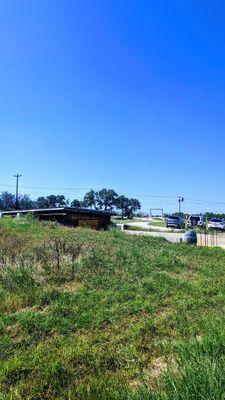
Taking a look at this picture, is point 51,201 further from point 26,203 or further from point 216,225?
point 216,225

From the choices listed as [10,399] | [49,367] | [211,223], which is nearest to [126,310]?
[49,367]

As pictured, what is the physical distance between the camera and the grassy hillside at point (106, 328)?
4488 mm

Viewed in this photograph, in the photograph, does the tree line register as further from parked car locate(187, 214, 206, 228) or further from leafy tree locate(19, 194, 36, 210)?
parked car locate(187, 214, 206, 228)

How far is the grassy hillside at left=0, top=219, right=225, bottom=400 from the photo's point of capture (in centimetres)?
449

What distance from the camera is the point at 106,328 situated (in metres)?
6.91

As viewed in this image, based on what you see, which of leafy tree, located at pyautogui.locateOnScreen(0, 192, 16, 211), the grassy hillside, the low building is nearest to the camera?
the grassy hillside

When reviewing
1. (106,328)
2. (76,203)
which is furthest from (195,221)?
(106,328)

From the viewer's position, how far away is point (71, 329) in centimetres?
673

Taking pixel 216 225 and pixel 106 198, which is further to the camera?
pixel 106 198

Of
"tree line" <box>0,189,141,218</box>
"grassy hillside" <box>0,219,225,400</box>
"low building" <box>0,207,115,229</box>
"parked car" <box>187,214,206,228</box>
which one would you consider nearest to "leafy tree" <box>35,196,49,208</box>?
"tree line" <box>0,189,141,218</box>

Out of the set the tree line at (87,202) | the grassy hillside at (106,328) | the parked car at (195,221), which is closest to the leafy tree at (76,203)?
the tree line at (87,202)

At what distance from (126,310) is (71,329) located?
1.44 meters

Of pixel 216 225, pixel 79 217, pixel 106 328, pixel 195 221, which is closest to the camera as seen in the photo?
pixel 106 328

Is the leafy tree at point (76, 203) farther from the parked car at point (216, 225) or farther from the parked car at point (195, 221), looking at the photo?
the parked car at point (216, 225)
